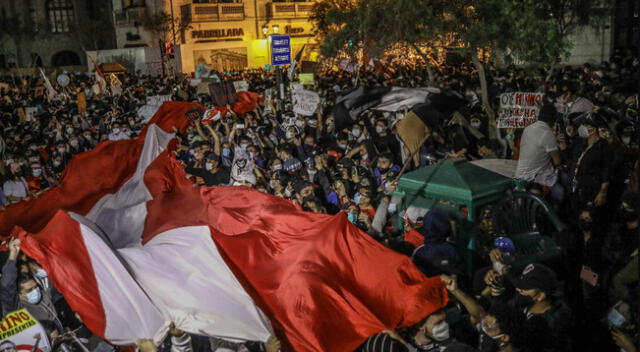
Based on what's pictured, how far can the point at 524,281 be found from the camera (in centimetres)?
480

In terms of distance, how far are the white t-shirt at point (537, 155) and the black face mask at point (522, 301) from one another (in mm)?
2854

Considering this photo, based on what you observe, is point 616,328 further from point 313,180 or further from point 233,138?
point 233,138

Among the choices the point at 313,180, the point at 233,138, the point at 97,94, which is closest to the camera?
the point at 313,180

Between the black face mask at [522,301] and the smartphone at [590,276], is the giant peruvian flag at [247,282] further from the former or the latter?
the smartphone at [590,276]

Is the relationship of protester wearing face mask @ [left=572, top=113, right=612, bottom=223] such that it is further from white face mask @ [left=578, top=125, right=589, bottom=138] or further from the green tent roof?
the green tent roof

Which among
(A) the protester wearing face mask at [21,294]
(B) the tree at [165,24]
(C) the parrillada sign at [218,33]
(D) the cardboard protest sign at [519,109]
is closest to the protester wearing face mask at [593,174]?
(D) the cardboard protest sign at [519,109]

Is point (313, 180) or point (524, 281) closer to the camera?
point (524, 281)

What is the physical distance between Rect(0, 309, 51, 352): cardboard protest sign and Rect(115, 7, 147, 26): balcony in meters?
36.5

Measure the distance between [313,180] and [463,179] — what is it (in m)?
4.27

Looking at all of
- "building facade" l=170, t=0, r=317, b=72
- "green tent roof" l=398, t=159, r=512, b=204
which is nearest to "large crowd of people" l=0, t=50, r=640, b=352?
"green tent roof" l=398, t=159, r=512, b=204

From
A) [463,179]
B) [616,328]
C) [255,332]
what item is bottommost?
[255,332]

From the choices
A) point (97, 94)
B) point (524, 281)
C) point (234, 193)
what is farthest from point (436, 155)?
point (97, 94)

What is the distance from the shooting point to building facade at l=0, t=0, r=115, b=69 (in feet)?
148

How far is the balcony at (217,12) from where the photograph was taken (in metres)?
39.7
